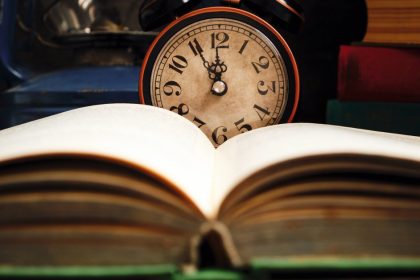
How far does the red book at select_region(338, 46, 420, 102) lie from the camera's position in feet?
3.03

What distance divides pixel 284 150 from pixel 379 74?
1.59 ft

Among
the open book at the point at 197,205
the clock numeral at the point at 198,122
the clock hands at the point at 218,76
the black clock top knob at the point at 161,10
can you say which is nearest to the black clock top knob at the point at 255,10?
the black clock top knob at the point at 161,10

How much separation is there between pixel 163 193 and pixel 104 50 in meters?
0.98

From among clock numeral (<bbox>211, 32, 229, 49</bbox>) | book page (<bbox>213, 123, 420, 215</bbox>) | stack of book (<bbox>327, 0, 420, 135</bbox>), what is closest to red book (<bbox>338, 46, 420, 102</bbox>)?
stack of book (<bbox>327, 0, 420, 135</bbox>)

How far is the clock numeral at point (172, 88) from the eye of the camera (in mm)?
959

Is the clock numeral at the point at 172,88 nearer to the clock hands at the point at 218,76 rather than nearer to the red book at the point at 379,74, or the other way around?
the clock hands at the point at 218,76

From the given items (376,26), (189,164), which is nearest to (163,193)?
(189,164)

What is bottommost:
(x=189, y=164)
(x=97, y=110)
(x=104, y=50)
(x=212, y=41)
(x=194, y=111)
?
(x=189, y=164)

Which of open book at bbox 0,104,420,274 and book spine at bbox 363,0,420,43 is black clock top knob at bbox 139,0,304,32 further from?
open book at bbox 0,104,420,274

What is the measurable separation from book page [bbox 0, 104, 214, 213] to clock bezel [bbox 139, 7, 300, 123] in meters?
0.23

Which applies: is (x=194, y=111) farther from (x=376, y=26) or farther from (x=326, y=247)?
(x=326, y=247)

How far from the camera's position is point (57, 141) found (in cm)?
53

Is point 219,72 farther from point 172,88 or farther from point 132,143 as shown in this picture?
point 132,143

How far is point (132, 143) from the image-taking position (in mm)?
556
